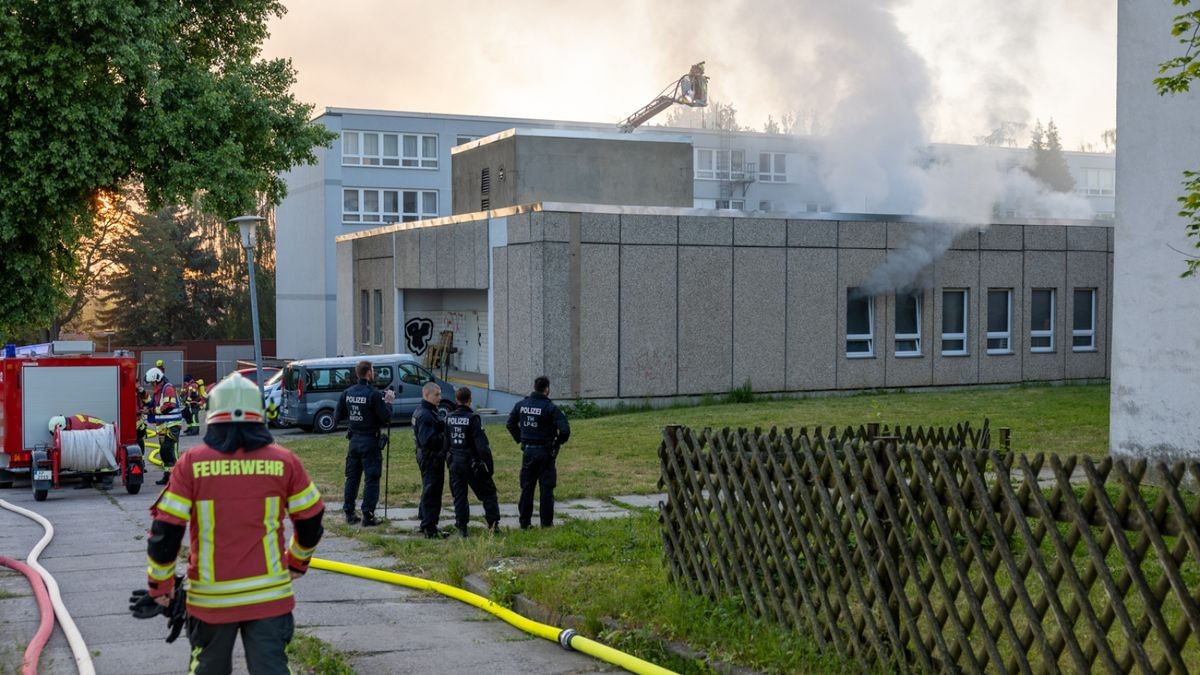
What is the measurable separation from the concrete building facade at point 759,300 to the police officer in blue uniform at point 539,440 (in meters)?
15.2

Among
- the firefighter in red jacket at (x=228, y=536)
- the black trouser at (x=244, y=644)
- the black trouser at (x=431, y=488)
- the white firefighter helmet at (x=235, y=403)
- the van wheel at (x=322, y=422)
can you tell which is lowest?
the van wheel at (x=322, y=422)

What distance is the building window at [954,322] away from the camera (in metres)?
31.9

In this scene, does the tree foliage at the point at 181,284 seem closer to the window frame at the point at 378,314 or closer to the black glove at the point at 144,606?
the window frame at the point at 378,314

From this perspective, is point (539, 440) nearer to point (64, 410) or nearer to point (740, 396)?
point (64, 410)

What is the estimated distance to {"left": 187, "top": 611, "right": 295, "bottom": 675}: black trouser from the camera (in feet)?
17.3

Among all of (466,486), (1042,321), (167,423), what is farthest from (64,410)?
(1042,321)

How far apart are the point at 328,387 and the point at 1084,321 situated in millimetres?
19960

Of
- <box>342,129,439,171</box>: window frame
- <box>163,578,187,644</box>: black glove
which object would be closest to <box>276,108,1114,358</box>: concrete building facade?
<box>342,129,439,171</box>: window frame

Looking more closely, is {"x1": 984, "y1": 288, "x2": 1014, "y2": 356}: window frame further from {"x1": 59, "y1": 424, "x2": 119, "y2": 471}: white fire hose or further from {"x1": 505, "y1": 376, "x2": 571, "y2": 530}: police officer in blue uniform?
{"x1": 59, "y1": 424, "x2": 119, "y2": 471}: white fire hose

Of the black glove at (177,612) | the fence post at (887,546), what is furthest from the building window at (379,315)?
the black glove at (177,612)

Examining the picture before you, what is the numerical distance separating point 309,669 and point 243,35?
24.2m

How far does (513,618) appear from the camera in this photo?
8.72 m

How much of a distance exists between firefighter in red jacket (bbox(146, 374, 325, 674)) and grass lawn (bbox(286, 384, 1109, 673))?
2.90 m

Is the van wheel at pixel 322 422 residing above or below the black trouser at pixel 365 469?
below
